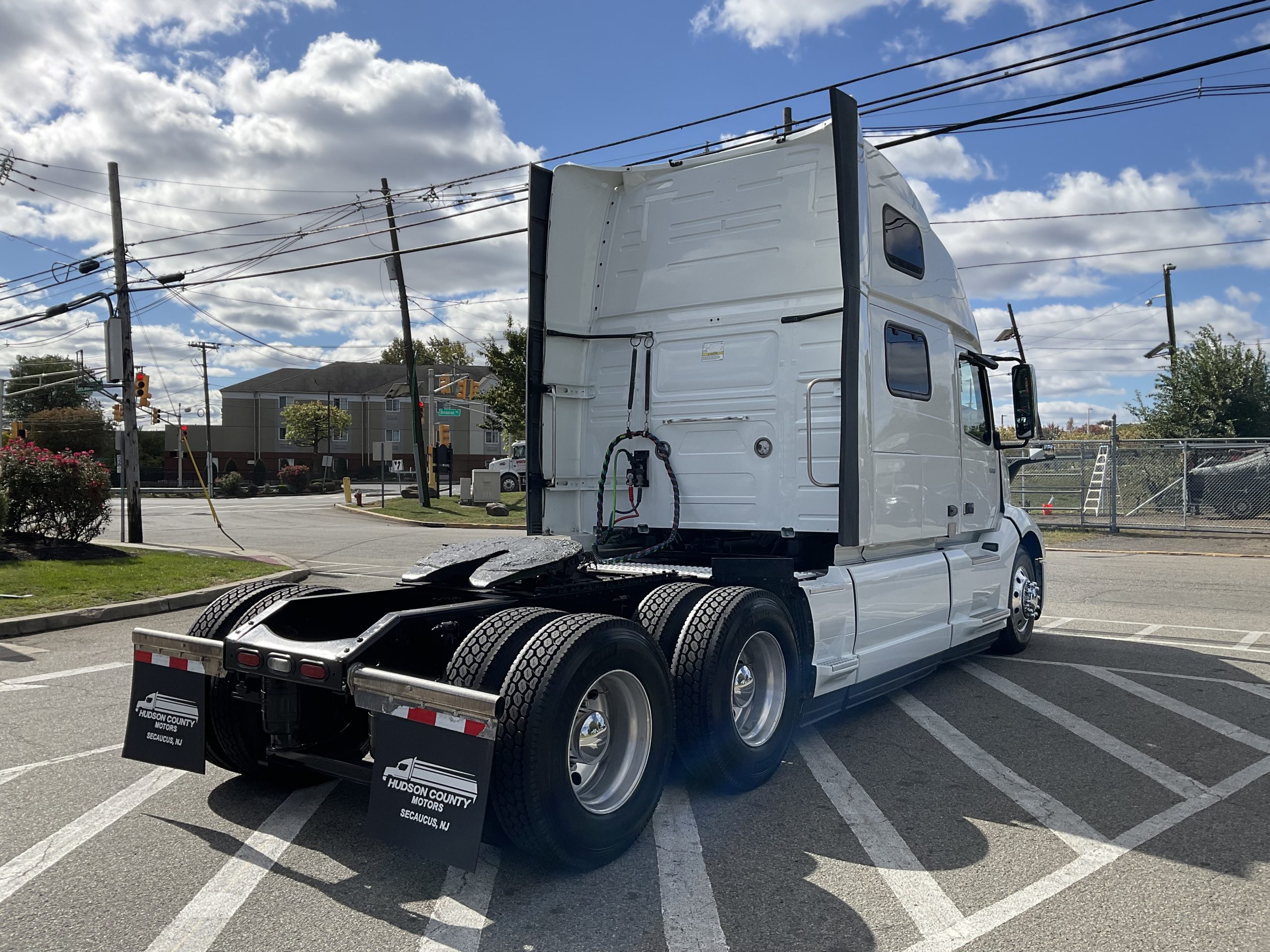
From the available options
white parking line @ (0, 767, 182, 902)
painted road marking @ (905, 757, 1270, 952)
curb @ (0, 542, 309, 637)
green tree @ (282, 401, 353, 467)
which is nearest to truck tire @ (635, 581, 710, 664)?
painted road marking @ (905, 757, 1270, 952)

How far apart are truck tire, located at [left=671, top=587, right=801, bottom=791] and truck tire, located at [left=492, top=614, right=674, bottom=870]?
25 centimetres

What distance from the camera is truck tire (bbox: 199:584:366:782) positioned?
4.30 m

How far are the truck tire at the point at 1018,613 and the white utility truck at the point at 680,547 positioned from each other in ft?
0.13

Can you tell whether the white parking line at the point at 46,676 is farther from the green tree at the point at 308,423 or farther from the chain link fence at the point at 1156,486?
the green tree at the point at 308,423

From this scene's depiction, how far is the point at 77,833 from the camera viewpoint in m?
4.06

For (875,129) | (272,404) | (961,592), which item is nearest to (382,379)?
(272,404)

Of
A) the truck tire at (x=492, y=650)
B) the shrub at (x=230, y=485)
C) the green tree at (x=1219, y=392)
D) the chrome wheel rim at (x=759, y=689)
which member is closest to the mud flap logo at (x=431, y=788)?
the truck tire at (x=492, y=650)

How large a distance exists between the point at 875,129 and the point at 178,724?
11.4 m

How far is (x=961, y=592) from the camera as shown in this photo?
6855mm

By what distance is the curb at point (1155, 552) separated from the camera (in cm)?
1684

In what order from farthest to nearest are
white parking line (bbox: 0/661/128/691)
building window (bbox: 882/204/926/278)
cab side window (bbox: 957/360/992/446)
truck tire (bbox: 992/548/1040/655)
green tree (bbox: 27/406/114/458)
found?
green tree (bbox: 27/406/114/458), truck tire (bbox: 992/548/1040/655), cab side window (bbox: 957/360/992/446), white parking line (bbox: 0/661/128/691), building window (bbox: 882/204/926/278)

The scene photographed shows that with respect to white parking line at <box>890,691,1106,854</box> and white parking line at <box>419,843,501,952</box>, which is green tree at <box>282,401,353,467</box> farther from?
white parking line at <box>419,843,501,952</box>

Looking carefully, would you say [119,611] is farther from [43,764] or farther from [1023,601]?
[1023,601]

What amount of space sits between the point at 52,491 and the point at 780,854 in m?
14.4
